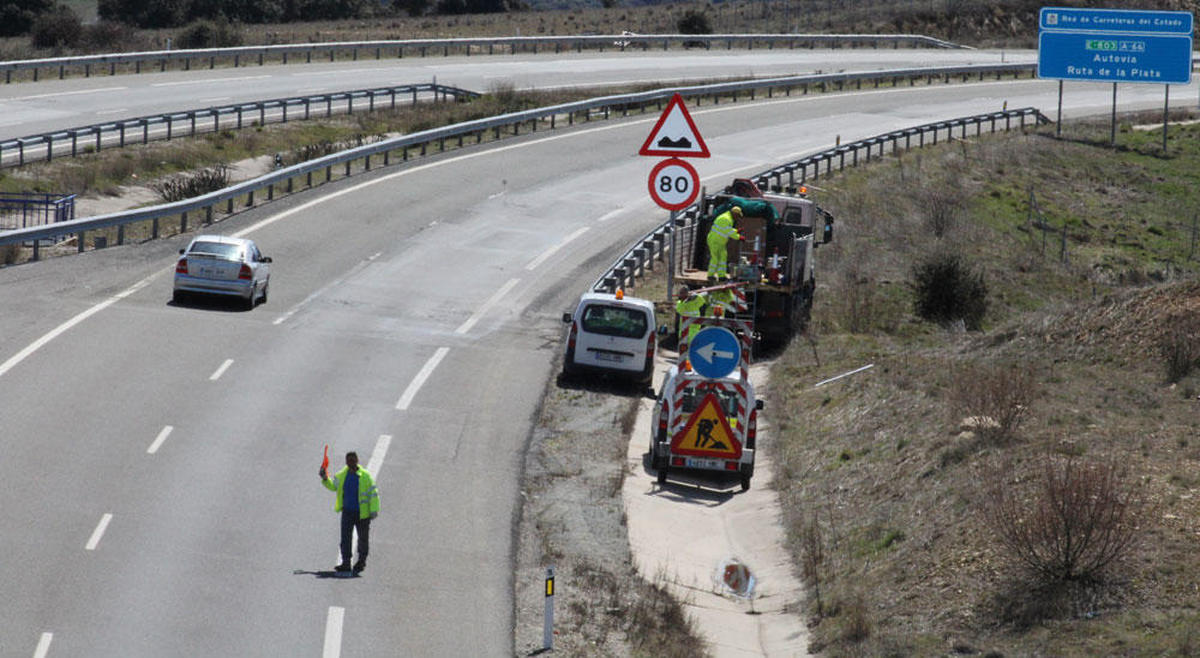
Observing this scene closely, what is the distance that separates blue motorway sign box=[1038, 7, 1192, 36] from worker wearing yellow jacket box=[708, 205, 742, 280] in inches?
1496

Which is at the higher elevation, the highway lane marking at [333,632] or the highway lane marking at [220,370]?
the highway lane marking at [220,370]

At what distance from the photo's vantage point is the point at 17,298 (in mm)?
27734

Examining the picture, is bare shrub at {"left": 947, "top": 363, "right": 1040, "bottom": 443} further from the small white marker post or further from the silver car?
the silver car

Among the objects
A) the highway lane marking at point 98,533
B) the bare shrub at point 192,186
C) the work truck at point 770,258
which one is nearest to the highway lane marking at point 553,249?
the work truck at point 770,258

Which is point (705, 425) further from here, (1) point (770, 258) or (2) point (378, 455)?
(1) point (770, 258)

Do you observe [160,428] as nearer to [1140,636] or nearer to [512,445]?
[512,445]

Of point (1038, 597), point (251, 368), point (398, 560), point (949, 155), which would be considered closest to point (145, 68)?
point (949, 155)

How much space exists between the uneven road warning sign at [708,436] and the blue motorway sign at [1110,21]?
145ft

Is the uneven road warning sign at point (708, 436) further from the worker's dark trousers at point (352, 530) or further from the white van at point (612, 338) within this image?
the worker's dark trousers at point (352, 530)

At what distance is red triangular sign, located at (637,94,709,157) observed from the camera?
24.9 metres

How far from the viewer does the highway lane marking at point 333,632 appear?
47.5ft

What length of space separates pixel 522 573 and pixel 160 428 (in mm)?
6451

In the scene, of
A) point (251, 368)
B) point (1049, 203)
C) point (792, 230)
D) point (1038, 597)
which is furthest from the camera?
point (1049, 203)

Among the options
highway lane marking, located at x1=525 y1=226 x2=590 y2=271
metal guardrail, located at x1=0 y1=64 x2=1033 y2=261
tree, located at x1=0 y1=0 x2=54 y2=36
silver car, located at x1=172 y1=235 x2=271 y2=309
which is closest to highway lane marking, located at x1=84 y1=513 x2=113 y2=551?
silver car, located at x1=172 y1=235 x2=271 y2=309
